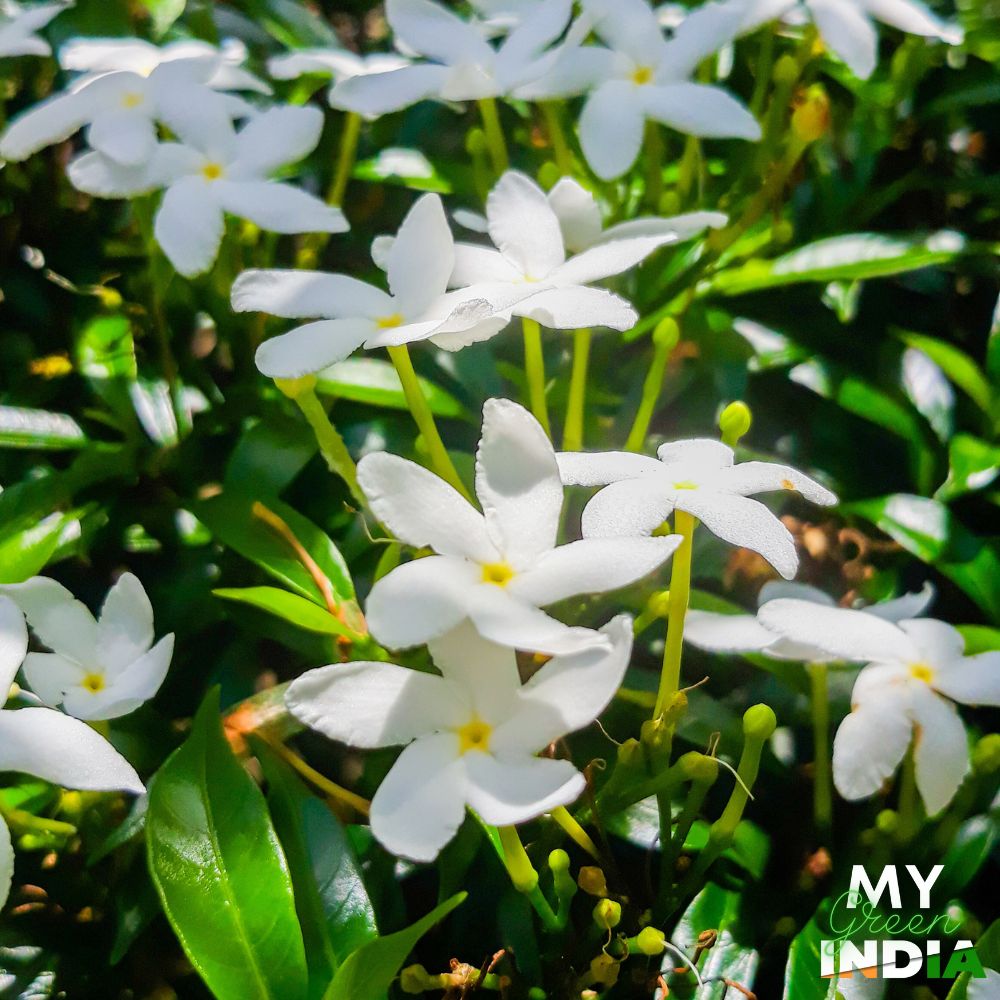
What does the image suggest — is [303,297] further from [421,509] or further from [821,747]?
[821,747]

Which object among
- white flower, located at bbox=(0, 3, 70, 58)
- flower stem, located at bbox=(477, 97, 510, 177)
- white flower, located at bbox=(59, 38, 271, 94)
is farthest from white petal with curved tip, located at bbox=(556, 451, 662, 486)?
white flower, located at bbox=(0, 3, 70, 58)

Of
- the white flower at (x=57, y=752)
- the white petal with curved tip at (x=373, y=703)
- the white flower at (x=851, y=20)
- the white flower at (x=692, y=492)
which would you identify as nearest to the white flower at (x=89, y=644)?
the white flower at (x=57, y=752)

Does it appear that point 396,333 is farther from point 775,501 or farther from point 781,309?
point 781,309

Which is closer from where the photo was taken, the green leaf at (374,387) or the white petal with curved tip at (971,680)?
→ the white petal with curved tip at (971,680)

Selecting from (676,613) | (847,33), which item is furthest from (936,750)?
(847,33)

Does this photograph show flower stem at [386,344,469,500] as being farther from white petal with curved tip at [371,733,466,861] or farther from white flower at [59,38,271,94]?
white flower at [59,38,271,94]

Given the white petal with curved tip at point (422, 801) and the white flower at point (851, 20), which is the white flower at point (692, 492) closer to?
the white petal with curved tip at point (422, 801)

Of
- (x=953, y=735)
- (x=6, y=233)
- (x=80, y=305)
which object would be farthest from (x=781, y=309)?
(x=6, y=233)
